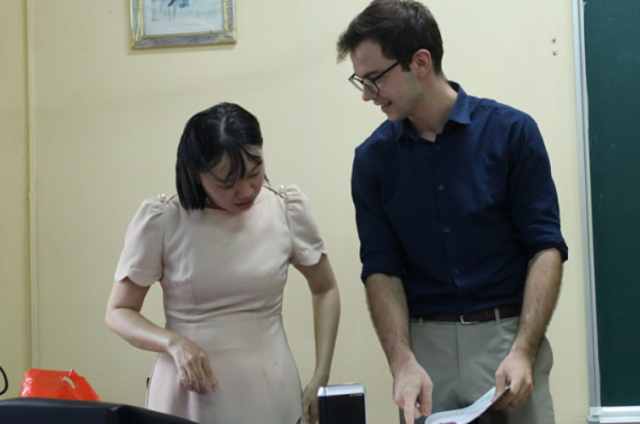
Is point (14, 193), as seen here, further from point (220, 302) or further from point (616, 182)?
point (616, 182)

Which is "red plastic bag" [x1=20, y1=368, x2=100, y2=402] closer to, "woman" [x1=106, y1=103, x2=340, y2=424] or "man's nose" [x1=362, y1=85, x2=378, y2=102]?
"woman" [x1=106, y1=103, x2=340, y2=424]

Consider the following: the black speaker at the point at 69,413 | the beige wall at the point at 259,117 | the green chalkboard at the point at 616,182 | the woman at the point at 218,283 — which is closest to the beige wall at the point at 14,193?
the beige wall at the point at 259,117

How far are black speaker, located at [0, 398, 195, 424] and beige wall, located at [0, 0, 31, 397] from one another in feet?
6.02

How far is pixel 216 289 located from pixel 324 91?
1.08 metres

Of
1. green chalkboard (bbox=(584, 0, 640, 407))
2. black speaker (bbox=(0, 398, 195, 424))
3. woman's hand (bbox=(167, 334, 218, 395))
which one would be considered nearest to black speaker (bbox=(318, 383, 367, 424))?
black speaker (bbox=(0, 398, 195, 424))

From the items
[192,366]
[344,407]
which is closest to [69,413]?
[344,407]

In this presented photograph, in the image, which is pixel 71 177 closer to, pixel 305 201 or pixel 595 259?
pixel 305 201

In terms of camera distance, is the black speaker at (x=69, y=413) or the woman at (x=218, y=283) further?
the woman at (x=218, y=283)

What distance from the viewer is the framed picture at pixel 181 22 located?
247 cm

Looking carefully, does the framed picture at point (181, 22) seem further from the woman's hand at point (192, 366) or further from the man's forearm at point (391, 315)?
the woman's hand at point (192, 366)

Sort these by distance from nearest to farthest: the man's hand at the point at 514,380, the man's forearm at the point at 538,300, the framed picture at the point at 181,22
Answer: the man's hand at the point at 514,380 → the man's forearm at the point at 538,300 → the framed picture at the point at 181,22

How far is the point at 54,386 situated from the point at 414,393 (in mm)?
888

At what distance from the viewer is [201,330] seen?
160 cm

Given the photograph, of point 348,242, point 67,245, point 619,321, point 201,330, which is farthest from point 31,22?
point 619,321
